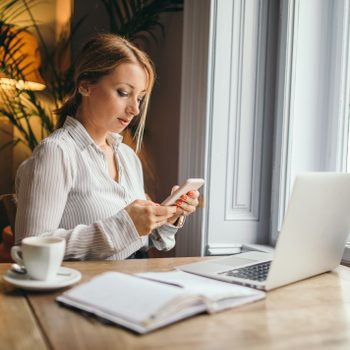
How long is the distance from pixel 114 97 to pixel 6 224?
2.76 metres

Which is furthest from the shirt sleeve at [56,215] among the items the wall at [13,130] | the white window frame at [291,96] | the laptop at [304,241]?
the wall at [13,130]

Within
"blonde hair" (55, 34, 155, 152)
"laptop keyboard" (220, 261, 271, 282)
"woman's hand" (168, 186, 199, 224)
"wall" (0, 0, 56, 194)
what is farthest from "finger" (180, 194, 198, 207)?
"wall" (0, 0, 56, 194)

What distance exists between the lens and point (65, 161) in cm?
147

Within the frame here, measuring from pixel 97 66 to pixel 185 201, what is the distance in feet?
1.78

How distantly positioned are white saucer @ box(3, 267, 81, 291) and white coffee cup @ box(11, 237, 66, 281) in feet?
0.05

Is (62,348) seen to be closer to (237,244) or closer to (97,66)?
(97,66)

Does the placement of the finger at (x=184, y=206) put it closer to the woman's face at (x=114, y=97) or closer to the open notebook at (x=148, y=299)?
the woman's face at (x=114, y=97)

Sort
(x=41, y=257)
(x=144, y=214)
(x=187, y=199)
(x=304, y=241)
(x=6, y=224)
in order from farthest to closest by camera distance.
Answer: (x=6, y=224), (x=187, y=199), (x=144, y=214), (x=304, y=241), (x=41, y=257)

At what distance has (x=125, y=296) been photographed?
866 mm

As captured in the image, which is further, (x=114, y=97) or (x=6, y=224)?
(x=6, y=224)

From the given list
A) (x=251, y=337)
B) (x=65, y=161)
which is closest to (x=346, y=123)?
(x=65, y=161)

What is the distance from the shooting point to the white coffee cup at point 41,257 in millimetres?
958

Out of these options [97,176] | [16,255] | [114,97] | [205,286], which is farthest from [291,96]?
[16,255]

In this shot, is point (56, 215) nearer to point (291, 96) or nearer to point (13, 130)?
point (291, 96)
